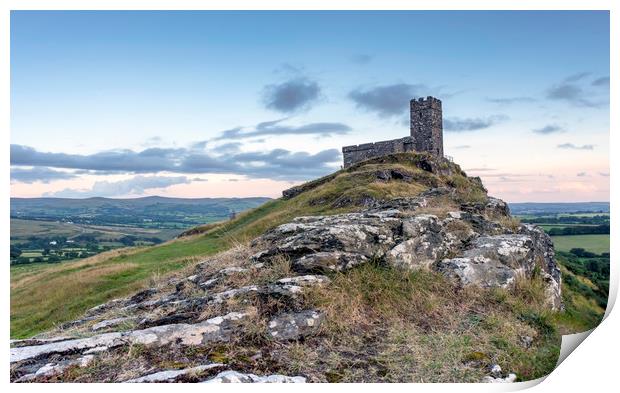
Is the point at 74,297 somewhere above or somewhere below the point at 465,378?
below

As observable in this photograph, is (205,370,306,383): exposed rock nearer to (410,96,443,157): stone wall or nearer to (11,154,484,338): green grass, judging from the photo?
(11,154,484,338): green grass

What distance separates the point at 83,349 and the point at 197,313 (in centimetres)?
173

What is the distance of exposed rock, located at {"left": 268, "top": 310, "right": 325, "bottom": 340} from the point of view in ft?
21.2

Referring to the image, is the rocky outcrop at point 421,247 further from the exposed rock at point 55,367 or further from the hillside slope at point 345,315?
the exposed rock at point 55,367

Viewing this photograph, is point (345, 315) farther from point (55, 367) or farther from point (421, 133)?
point (421, 133)

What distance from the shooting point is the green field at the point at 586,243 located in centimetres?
1663

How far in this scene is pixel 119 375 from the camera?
5555 mm

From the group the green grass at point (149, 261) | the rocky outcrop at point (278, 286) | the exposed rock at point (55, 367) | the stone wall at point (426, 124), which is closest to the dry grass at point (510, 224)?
the rocky outcrop at point (278, 286)

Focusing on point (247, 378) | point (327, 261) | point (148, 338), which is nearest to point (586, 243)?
point (327, 261)

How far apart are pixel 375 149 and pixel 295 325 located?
49.1 meters

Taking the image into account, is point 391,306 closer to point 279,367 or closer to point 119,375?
point 279,367

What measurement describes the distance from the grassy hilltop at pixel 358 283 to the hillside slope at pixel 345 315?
50 millimetres

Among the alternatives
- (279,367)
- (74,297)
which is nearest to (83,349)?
(279,367)

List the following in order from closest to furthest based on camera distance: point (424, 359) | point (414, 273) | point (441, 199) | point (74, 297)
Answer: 1. point (424, 359)
2. point (414, 273)
3. point (441, 199)
4. point (74, 297)
